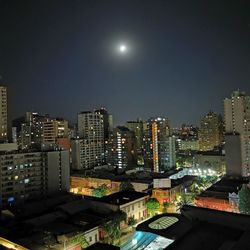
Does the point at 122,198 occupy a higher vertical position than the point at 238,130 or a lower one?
lower

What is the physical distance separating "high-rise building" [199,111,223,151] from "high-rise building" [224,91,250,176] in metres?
21.1

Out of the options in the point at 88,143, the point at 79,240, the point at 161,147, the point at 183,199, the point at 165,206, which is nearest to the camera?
the point at 79,240

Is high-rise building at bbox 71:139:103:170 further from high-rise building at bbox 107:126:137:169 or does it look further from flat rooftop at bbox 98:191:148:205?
flat rooftop at bbox 98:191:148:205

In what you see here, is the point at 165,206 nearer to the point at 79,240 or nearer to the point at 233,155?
the point at 79,240

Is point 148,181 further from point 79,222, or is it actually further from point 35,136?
point 35,136

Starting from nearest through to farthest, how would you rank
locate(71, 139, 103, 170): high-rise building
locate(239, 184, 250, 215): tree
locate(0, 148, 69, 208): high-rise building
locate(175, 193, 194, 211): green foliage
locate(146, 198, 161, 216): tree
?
locate(239, 184, 250, 215): tree, locate(146, 198, 161, 216): tree, locate(0, 148, 69, 208): high-rise building, locate(175, 193, 194, 211): green foliage, locate(71, 139, 103, 170): high-rise building

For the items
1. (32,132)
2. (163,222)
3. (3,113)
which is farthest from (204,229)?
(32,132)

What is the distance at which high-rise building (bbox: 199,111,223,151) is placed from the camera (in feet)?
160

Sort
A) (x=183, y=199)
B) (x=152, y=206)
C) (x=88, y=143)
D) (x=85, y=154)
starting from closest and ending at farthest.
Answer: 1. (x=152, y=206)
2. (x=183, y=199)
3. (x=85, y=154)
4. (x=88, y=143)

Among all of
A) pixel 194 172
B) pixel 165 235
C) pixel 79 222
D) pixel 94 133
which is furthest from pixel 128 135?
pixel 165 235

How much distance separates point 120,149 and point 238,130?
51.3ft

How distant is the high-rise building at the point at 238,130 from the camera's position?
2603 cm

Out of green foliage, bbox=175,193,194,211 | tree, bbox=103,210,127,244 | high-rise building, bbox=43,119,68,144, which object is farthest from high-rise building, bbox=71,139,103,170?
tree, bbox=103,210,127,244

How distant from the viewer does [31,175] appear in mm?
19891
